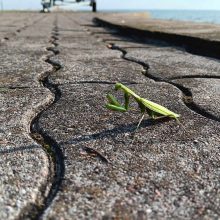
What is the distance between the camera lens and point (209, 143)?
1178 millimetres

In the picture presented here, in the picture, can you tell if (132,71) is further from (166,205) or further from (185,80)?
(166,205)

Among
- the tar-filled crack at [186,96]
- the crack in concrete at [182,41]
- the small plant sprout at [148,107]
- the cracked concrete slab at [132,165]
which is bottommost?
the crack in concrete at [182,41]

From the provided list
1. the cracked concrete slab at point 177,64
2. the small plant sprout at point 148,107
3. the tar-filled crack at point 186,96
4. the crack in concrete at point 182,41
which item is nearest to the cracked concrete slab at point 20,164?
the small plant sprout at point 148,107

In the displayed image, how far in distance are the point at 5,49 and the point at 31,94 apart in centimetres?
201

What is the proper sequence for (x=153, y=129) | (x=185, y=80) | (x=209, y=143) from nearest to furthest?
(x=209, y=143) → (x=153, y=129) → (x=185, y=80)

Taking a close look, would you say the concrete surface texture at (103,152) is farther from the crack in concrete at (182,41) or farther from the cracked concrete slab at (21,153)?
the crack in concrete at (182,41)

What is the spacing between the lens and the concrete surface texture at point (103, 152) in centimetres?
82

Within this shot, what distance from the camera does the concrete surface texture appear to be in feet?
2.70

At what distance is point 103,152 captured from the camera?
43.5 inches

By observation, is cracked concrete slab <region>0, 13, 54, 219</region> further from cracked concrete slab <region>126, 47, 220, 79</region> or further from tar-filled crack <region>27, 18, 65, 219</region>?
cracked concrete slab <region>126, 47, 220, 79</region>

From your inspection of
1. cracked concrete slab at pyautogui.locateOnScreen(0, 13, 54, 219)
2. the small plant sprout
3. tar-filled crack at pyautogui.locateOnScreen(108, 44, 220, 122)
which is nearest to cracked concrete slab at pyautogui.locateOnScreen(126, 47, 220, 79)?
tar-filled crack at pyautogui.locateOnScreen(108, 44, 220, 122)

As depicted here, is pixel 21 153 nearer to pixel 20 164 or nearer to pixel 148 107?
pixel 20 164

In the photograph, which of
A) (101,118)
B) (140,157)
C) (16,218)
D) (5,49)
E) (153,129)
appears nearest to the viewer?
(16,218)

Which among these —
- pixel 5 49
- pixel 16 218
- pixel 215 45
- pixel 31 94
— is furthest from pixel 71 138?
pixel 5 49
